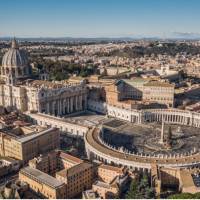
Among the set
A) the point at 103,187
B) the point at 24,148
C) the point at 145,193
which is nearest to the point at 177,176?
the point at 145,193

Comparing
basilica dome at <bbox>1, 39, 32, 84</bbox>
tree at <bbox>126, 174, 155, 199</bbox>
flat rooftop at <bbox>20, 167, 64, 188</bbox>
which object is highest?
basilica dome at <bbox>1, 39, 32, 84</bbox>

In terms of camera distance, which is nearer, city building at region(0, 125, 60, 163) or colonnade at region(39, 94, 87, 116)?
city building at region(0, 125, 60, 163)

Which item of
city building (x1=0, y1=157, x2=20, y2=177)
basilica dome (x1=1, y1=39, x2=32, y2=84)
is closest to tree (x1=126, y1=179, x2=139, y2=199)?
city building (x1=0, y1=157, x2=20, y2=177)

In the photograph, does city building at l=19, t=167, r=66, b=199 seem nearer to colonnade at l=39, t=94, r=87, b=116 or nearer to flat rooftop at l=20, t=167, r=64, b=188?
flat rooftop at l=20, t=167, r=64, b=188

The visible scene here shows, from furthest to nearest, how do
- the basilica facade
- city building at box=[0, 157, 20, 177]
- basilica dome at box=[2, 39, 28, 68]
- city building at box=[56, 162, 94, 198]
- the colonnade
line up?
basilica dome at box=[2, 39, 28, 68]
the colonnade
the basilica facade
city building at box=[0, 157, 20, 177]
city building at box=[56, 162, 94, 198]

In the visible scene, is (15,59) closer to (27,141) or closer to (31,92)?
(31,92)

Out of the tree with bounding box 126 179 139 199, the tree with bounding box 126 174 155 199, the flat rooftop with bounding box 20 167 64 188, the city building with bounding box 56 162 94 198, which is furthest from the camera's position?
the city building with bounding box 56 162 94 198

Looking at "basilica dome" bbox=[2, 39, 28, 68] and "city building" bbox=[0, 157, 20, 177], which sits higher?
"basilica dome" bbox=[2, 39, 28, 68]

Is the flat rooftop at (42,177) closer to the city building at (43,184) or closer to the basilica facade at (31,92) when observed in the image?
the city building at (43,184)

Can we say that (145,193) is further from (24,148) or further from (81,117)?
(81,117)

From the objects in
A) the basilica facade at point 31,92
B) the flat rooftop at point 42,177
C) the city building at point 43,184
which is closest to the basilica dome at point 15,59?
the basilica facade at point 31,92
